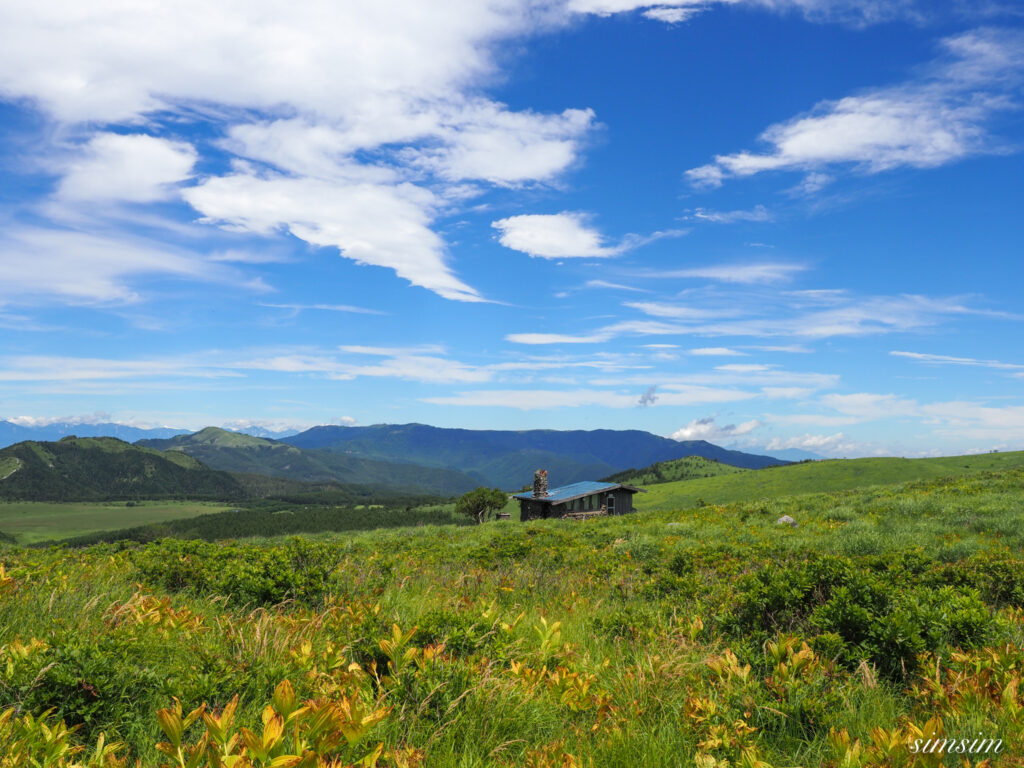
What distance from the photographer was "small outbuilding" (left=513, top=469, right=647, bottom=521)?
59688 millimetres

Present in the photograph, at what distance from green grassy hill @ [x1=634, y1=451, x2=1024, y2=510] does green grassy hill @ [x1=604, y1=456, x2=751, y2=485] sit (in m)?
46.5

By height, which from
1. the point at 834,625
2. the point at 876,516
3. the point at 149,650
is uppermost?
the point at 149,650

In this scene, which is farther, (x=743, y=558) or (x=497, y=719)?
(x=743, y=558)

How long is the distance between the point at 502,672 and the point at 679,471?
138541 mm

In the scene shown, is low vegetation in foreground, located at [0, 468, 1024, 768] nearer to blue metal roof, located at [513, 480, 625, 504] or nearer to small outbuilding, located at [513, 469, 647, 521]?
small outbuilding, located at [513, 469, 647, 521]

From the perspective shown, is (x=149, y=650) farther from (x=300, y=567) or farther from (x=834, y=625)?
(x=834, y=625)

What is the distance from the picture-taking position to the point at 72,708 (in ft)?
11.2

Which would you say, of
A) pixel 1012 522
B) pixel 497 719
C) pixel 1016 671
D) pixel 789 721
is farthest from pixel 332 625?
pixel 1012 522

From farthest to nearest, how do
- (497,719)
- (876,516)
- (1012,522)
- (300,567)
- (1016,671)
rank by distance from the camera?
(876,516) → (1012,522) → (300,567) → (1016,671) → (497,719)

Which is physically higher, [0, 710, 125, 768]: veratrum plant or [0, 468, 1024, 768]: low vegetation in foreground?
[0, 710, 125, 768]: veratrum plant

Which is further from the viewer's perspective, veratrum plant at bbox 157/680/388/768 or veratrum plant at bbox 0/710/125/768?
veratrum plant at bbox 0/710/125/768

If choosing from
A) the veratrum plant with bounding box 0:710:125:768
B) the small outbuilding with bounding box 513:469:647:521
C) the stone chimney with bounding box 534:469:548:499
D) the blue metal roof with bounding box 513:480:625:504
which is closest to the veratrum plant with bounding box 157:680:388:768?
the veratrum plant with bounding box 0:710:125:768

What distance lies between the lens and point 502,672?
4.34 metres

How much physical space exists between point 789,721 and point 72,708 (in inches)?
191
